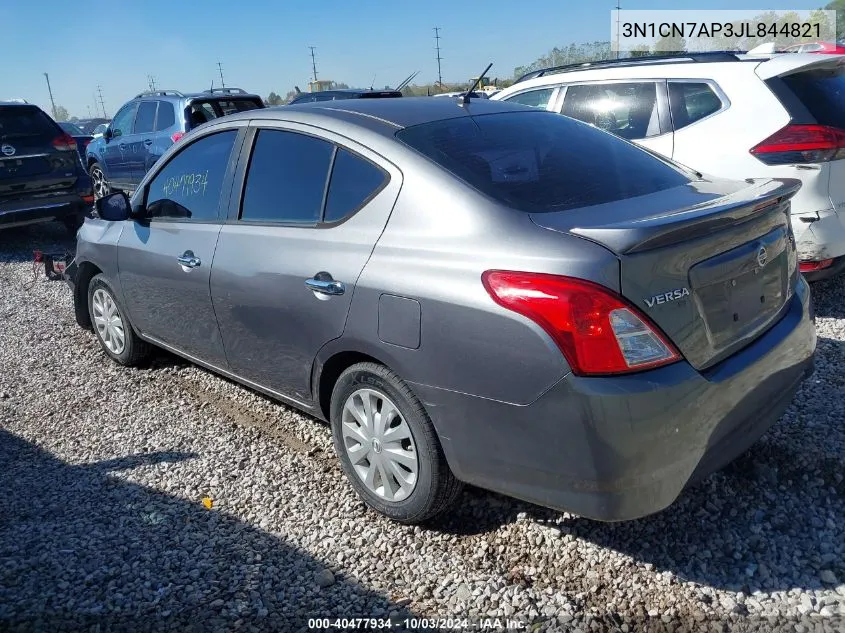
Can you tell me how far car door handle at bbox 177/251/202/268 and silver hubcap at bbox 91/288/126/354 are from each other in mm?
1238

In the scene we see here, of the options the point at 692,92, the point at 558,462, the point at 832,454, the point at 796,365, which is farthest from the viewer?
the point at 692,92

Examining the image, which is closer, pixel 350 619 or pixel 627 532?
pixel 350 619

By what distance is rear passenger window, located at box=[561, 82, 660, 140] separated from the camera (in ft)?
18.6

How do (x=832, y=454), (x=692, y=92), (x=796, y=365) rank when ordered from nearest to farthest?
(x=796, y=365) → (x=832, y=454) → (x=692, y=92)

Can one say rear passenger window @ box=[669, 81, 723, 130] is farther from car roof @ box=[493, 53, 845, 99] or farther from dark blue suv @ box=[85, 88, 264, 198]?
dark blue suv @ box=[85, 88, 264, 198]

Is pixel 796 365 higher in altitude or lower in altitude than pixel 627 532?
higher

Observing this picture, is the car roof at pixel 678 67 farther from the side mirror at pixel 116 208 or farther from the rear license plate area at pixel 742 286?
the side mirror at pixel 116 208

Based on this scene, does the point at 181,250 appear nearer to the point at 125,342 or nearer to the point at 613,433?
the point at 125,342

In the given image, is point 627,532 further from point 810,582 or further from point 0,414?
point 0,414

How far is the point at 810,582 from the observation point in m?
2.54

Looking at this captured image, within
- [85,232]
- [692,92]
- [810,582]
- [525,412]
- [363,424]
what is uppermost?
[692,92]

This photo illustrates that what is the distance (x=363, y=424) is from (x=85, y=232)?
309 centimetres

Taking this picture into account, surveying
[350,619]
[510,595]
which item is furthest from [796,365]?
[350,619]

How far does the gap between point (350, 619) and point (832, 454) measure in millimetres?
2306
